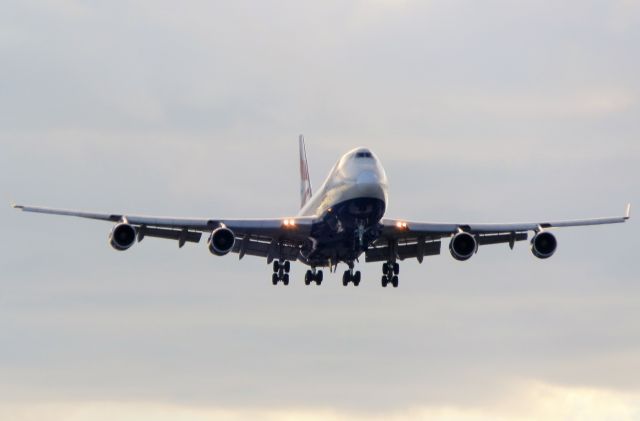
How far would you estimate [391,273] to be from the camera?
8912cm

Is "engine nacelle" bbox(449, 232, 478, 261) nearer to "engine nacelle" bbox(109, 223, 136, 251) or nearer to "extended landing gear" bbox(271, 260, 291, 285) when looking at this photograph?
"extended landing gear" bbox(271, 260, 291, 285)

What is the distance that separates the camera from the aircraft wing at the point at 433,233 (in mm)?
85062

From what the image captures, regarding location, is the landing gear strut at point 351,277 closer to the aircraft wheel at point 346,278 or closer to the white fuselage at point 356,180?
the aircraft wheel at point 346,278

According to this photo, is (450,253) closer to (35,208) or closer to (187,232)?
(187,232)

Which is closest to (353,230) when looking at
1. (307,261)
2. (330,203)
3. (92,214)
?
(330,203)

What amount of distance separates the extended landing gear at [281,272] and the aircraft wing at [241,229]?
1.08 meters

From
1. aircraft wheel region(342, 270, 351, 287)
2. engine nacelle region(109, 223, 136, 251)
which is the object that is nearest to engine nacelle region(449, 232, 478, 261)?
aircraft wheel region(342, 270, 351, 287)

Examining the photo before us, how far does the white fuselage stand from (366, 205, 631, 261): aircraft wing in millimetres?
4147

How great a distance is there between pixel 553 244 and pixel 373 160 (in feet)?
38.6

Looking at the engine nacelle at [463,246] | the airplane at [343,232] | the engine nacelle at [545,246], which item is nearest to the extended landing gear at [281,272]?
the airplane at [343,232]

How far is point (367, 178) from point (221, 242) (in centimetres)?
903

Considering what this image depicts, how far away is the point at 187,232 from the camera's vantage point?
8519 centimetres

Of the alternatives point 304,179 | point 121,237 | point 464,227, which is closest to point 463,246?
point 464,227

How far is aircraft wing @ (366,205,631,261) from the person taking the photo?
279ft
